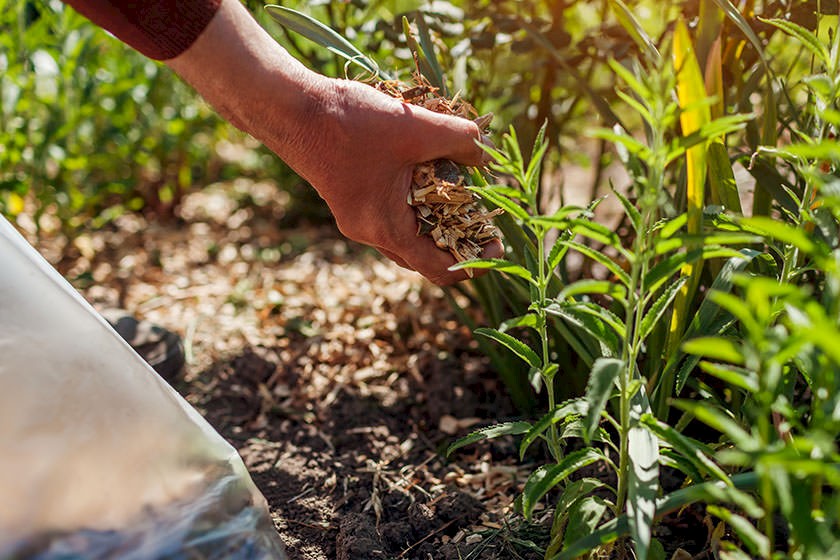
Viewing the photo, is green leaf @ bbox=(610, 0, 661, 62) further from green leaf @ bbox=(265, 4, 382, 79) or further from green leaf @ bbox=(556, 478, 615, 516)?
green leaf @ bbox=(556, 478, 615, 516)

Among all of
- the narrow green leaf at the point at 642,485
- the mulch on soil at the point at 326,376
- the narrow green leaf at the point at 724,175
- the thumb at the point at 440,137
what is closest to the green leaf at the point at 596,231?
the narrow green leaf at the point at 642,485

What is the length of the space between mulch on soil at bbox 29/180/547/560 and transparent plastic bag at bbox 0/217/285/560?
333 millimetres

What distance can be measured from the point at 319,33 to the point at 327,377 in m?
0.91

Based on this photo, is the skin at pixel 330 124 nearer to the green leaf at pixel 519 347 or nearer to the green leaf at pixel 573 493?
the green leaf at pixel 519 347

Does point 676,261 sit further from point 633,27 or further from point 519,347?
point 633,27

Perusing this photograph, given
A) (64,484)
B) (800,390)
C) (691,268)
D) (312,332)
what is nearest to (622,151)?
(691,268)

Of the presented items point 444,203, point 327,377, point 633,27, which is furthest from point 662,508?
point 327,377

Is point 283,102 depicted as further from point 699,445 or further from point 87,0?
point 699,445

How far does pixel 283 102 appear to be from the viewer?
4.09 feet

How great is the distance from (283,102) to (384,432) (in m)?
0.81

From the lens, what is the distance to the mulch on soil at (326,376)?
4.79 ft

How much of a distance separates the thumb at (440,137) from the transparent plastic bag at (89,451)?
56cm

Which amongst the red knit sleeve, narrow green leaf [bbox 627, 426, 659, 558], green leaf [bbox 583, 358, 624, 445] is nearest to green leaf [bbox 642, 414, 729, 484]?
narrow green leaf [bbox 627, 426, 659, 558]

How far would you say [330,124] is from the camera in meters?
1.26
